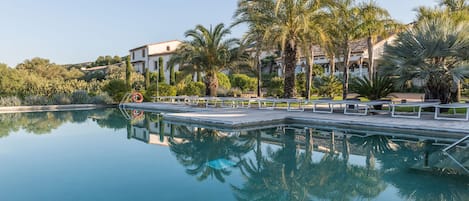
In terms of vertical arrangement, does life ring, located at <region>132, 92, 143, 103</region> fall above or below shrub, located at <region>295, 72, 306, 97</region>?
below

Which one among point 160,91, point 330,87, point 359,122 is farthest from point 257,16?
point 160,91

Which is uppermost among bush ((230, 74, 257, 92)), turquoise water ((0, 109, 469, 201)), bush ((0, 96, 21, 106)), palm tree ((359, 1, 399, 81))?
palm tree ((359, 1, 399, 81))

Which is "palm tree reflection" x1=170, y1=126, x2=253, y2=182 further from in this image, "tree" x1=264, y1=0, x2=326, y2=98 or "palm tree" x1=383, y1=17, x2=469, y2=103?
"palm tree" x1=383, y1=17, x2=469, y2=103

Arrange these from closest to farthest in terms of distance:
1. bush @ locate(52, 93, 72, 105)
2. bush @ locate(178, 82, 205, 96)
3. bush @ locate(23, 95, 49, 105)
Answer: bush @ locate(23, 95, 49, 105)
bush @ locate(52, 93, 72, 105)
bush @ locate(178, 82, 205, 96)

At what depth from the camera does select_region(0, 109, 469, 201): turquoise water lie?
5.05m

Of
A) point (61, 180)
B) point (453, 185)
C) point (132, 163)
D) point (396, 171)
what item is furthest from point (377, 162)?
point (61, 180)

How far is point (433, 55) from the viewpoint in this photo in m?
11.8

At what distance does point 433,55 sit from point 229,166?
9.52m

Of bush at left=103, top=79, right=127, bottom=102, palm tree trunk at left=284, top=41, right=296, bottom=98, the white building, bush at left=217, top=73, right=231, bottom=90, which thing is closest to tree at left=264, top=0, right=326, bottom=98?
palm tree trunk at left=284, top=41, right=296, bottom=98

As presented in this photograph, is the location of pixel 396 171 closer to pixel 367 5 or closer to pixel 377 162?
pixel 377 162

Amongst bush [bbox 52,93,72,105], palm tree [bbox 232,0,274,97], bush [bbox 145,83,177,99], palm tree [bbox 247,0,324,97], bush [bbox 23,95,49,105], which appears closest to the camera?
palm tree [bbox 247,0,324,97]

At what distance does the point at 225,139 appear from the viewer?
9461 mm

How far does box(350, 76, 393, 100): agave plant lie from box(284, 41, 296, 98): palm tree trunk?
338 centimetres

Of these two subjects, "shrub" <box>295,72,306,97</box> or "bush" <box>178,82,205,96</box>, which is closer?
"shrub" <box>295,72,306,97</box>
